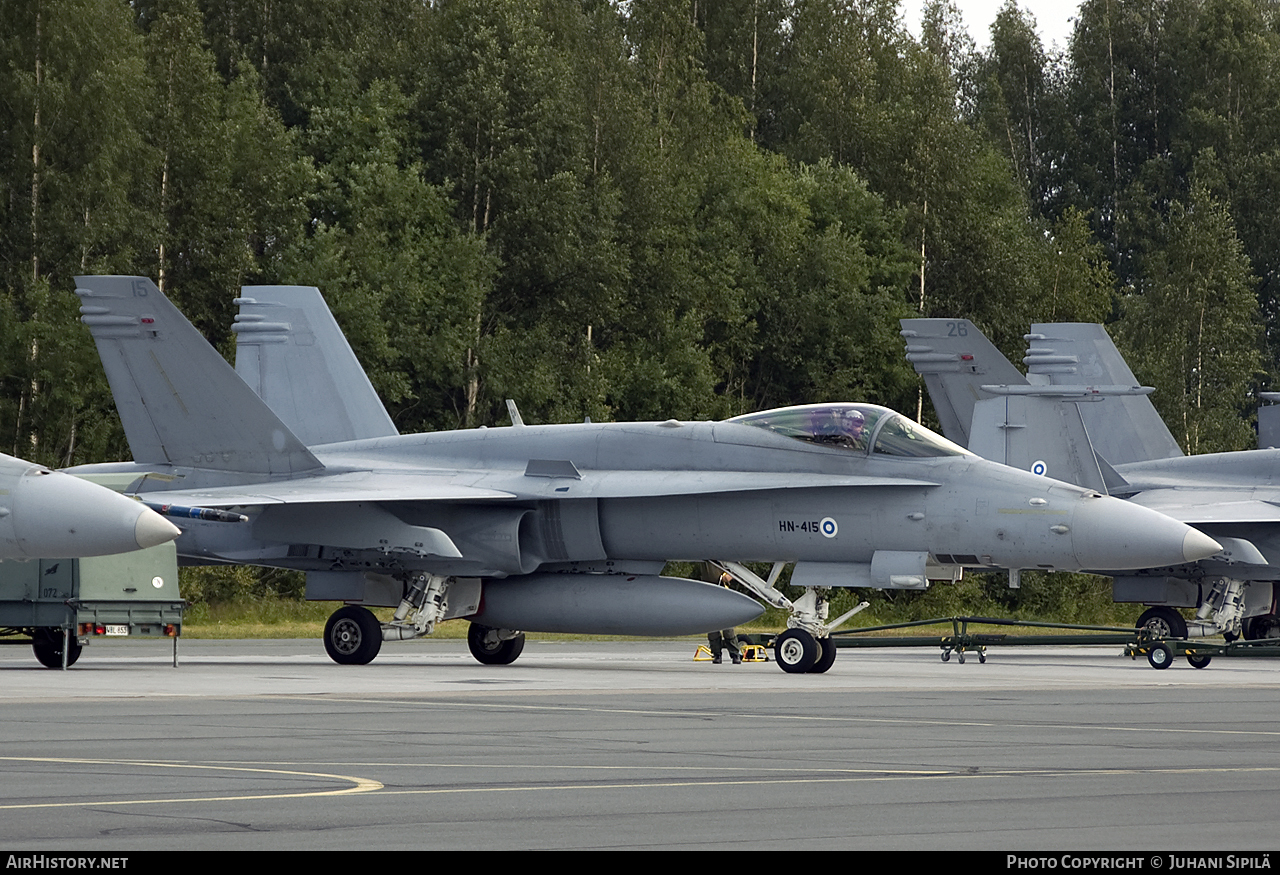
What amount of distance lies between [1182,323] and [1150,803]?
46917 millimetres

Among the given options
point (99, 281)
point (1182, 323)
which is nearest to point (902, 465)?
point (99, 281)

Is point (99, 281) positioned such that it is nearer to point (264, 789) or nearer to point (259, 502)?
point (259, 502)

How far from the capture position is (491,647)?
20.5 m

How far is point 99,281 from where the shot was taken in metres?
19.9

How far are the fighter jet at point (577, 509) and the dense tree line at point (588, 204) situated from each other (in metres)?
16.0

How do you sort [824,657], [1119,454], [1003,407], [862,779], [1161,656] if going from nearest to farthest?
1. [862,779]
2. [824,657]
3. [1161,656]
4. [1003,407]
5. [1119,454]

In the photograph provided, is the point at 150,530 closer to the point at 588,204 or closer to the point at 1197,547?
the point at 1197,547

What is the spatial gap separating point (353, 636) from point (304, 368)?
4626mm

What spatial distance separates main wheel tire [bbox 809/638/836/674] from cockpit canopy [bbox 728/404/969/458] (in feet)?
6.39

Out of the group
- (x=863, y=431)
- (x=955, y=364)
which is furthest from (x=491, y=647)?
(x=955, y=364)

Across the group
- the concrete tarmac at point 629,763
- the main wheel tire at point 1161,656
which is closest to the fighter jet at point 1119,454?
the main wheel tire at point 1161,656

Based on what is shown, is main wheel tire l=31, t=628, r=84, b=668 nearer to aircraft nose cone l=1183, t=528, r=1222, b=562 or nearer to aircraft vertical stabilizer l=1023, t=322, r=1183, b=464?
aircraft nose cone l=1183, t=528, r=1222, b=562

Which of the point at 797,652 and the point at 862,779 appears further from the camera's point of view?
the point at 797,652

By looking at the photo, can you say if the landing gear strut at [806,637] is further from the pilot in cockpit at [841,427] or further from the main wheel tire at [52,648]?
the main wheel tire at [52,648]
